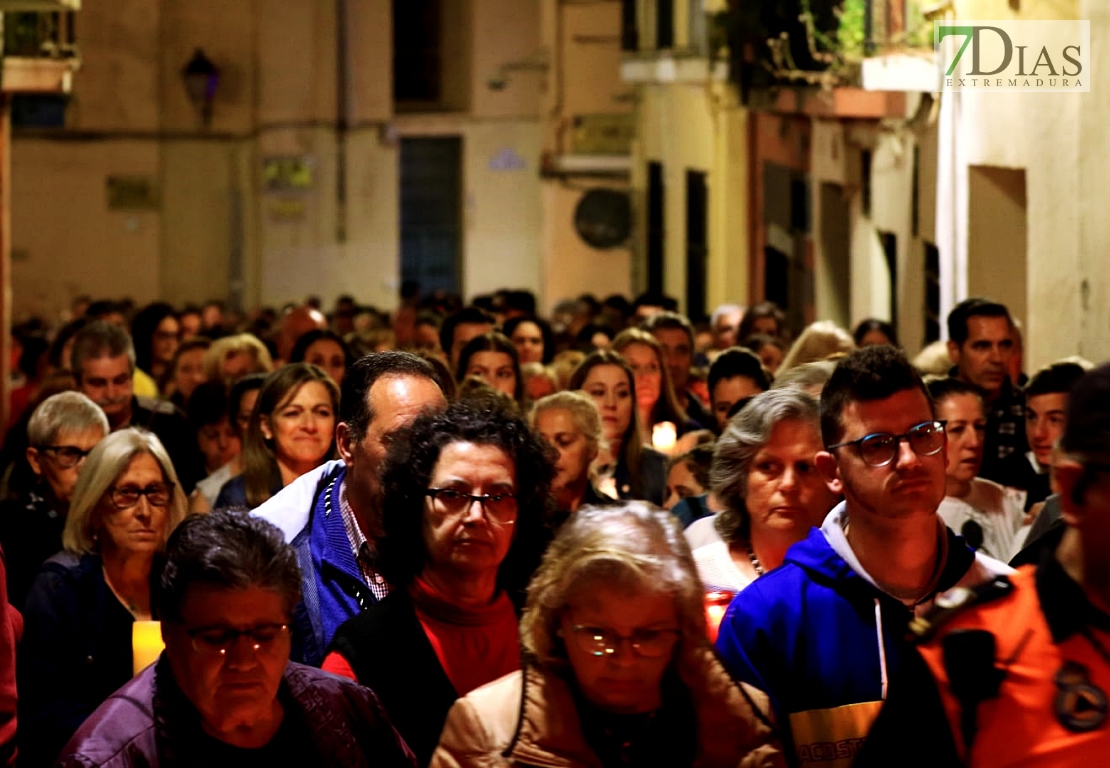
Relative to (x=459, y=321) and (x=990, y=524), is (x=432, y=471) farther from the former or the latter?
(x=459, y=321)

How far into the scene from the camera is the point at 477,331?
426 inches

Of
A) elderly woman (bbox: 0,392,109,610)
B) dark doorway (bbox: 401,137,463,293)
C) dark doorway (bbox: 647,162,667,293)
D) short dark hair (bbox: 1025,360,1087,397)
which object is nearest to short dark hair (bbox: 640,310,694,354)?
short dark hair (bbox: 1025,360,1087,397)

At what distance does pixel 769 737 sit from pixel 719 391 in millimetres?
5144

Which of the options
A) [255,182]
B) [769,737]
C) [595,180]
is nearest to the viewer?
[769,737]

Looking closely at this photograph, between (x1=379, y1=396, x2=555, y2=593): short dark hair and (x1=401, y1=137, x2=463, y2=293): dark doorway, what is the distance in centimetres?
2714

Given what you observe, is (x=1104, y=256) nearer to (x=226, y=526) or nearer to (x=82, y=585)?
(x=82, y=585)

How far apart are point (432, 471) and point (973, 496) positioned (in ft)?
9.61

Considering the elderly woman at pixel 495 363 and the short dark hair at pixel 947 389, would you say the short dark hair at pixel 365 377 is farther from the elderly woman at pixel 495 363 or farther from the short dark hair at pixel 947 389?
the elderly woman at pixel 495 363

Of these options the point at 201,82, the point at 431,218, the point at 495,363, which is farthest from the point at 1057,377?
the point at 431,218

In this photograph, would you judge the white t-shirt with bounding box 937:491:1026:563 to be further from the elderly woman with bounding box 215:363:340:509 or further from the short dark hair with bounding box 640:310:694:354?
the short dark hair with bounding box 640:310:694:354

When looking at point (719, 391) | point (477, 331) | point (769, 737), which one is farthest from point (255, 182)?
point (769, 737)

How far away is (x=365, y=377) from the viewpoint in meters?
5.18

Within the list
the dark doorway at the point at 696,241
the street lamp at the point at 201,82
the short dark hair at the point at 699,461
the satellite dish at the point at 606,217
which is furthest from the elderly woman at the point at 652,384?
the street lamp at the point at 201,82

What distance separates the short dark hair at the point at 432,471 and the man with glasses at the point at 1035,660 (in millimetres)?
1431
